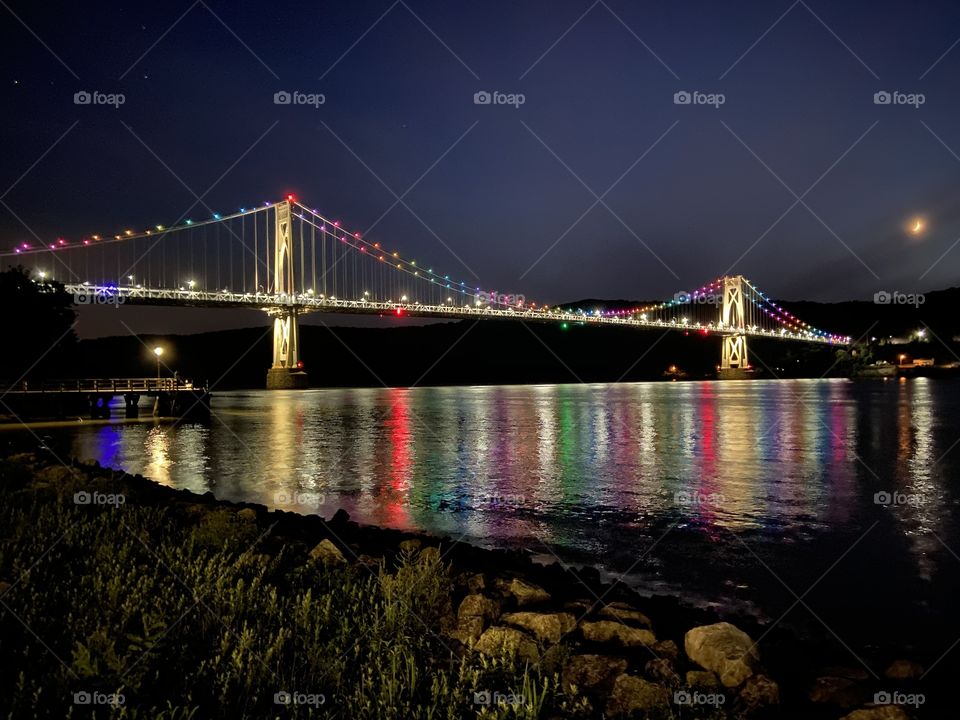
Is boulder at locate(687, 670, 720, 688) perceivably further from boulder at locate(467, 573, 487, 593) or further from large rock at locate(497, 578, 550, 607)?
boulder at locate(467, 573, 487, 593)

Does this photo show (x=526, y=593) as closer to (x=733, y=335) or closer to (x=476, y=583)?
(x=476, y=583)

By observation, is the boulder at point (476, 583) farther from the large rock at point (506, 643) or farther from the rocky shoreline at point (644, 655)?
the large rock at point (506, 643)

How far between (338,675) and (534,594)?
2.41 meters

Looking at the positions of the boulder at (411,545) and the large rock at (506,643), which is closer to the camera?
the large rock at (506,643)

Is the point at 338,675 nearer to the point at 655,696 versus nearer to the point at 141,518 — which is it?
the point at 655,696

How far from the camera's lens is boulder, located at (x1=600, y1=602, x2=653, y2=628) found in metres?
5.36

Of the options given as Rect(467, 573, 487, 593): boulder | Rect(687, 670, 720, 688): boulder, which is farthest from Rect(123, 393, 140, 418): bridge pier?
Rect(687, 670, 720, 688): boulder

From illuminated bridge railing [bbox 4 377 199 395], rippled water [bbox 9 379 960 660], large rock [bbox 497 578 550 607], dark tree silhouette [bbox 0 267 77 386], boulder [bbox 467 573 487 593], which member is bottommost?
rippled water [bbox 9 379 960 660]

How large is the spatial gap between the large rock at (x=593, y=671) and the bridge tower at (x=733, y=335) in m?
121

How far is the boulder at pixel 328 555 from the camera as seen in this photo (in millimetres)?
6355

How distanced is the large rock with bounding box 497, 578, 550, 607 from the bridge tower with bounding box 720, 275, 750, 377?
119357mm

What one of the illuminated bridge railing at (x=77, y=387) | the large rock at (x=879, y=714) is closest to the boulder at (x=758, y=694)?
the large rock at (x=879, y=714)

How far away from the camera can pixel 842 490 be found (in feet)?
47.3

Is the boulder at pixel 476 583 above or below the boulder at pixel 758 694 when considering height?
above
